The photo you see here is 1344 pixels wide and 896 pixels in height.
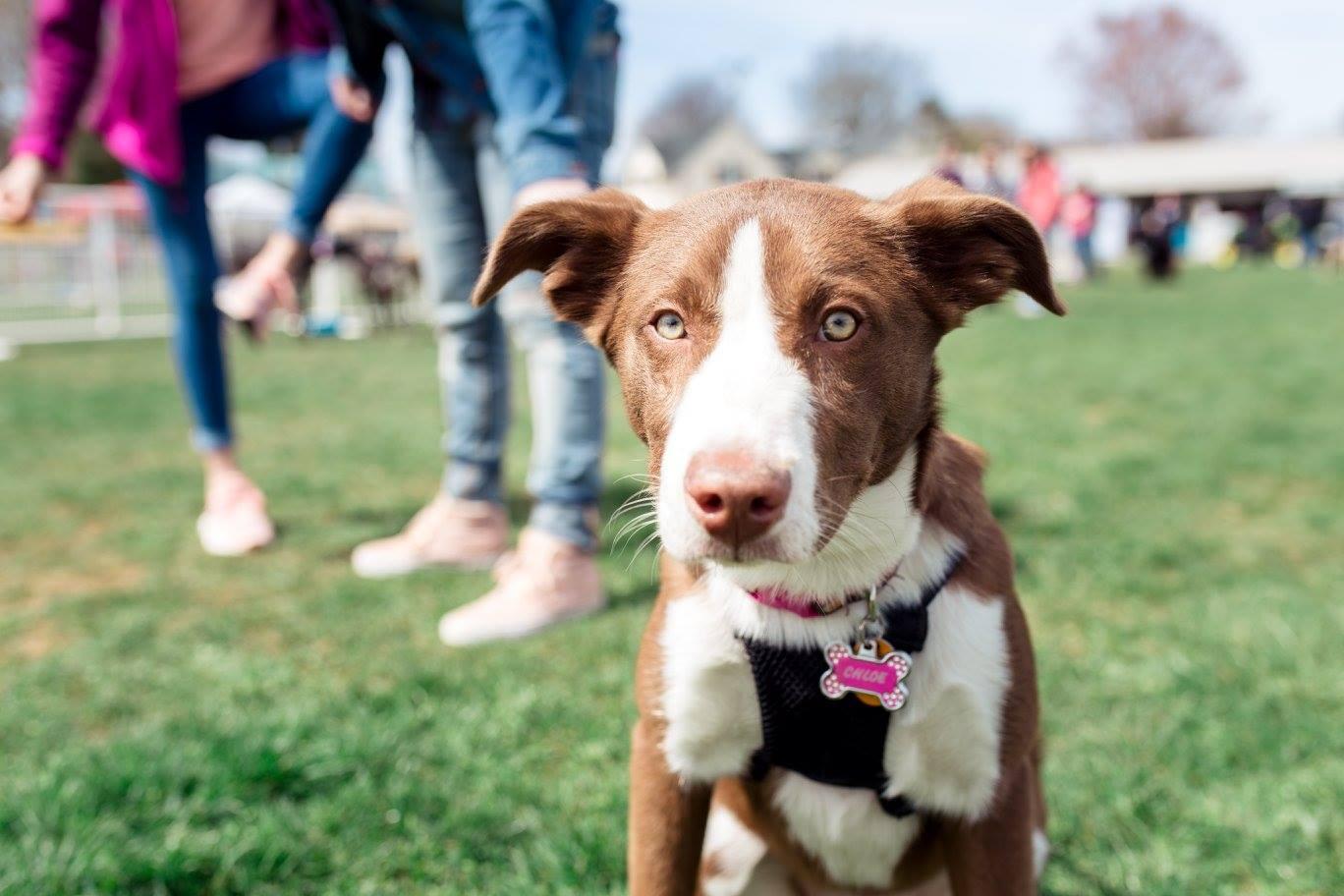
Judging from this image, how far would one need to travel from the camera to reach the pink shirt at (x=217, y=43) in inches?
171

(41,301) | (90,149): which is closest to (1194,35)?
(90,149)

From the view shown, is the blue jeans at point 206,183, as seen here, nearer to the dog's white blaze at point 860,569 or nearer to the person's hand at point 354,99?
the person's hand at point 354,99

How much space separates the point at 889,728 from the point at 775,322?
69cm

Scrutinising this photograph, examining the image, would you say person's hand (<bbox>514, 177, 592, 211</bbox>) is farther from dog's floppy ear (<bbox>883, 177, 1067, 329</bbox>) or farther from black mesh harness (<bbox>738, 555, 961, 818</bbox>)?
black mesh harness (<bbox>738, 555, 961, 818</bbox>)

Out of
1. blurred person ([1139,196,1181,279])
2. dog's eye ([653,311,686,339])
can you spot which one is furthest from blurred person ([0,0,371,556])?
blurred person ([1139,196,1181,279])

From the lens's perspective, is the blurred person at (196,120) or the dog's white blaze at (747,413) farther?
the blurred person at (196,120)

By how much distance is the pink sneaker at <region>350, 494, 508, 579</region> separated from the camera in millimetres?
4316

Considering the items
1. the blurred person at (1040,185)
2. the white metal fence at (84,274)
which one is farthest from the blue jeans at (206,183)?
the blurred person at (1040,185)

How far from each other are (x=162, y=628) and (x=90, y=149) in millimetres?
43348

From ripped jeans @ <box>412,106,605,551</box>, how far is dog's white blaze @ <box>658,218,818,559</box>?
1565mm

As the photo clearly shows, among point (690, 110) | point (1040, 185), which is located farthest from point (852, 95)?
point (1040, 185)

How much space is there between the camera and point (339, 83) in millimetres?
3994

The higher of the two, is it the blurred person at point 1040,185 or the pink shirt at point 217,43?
the pink shirt at point 217,43

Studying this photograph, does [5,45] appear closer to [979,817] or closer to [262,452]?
[262,452]
